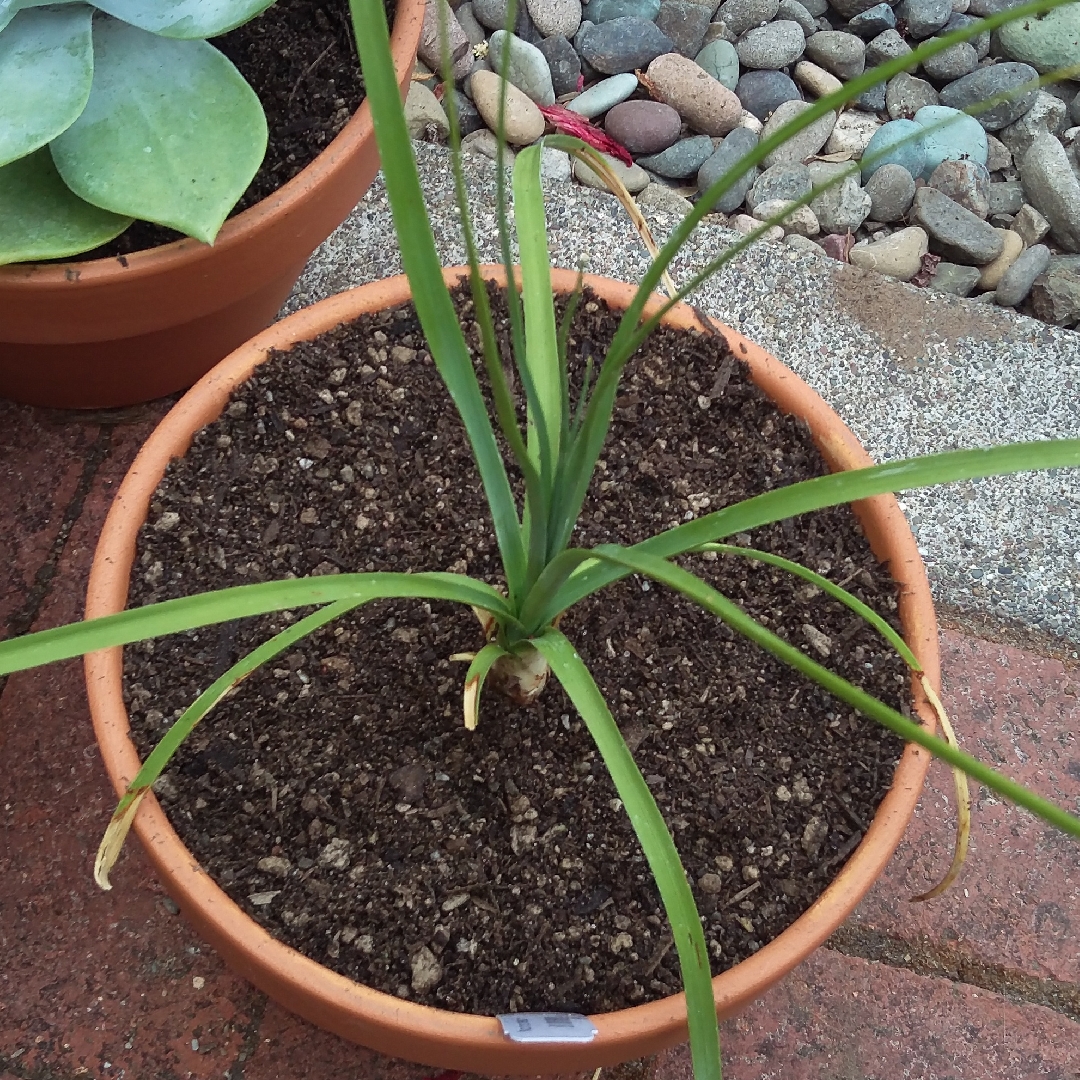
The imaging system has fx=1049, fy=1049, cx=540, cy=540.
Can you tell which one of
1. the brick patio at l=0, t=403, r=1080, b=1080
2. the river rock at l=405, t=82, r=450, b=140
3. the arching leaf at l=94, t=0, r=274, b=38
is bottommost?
the brick patio at l=0, t=403, r=1080, b=1080

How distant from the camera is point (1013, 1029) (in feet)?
3.14

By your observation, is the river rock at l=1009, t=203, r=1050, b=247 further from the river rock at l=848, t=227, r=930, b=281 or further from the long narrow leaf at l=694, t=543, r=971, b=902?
the long narrow leaf at l=694, t=543, r=971, b=902

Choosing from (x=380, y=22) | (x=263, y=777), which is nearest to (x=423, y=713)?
(x=263, y=777)

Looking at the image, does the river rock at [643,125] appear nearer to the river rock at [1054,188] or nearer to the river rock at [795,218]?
the river rock at [795,218]

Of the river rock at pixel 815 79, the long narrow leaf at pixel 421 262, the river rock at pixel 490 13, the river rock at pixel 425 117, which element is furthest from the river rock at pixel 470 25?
the long narrow leaf at pixel 421 262

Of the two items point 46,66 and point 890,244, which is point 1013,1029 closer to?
point 890,244

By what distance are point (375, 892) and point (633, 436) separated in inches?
16.8

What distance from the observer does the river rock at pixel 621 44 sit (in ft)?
5.13

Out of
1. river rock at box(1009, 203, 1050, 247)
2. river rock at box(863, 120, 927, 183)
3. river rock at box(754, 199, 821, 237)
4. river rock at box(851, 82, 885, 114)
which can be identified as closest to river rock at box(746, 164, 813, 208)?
river rock at box(754, 199, 821, 237)

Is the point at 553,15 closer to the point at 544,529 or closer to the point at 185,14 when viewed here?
the point at 185,14

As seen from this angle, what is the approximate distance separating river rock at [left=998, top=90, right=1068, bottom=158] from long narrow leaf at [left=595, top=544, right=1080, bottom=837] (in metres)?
1.45

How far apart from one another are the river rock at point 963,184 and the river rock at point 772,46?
29 centimetres

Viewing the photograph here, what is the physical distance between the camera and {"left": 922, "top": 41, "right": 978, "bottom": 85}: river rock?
1.61 meters

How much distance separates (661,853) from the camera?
542 millimetres
